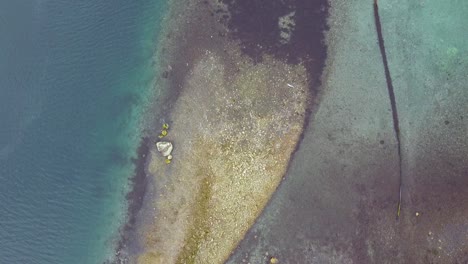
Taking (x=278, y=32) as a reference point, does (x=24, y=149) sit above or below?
below

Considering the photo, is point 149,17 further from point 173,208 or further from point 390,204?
point 390,204

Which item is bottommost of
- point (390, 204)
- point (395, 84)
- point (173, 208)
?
point (173, 208)

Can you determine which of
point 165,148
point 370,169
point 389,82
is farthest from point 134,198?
point 389,82

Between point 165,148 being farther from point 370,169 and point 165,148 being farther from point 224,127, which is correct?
point 370,169

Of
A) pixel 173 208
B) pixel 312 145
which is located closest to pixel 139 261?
pixel 173 208

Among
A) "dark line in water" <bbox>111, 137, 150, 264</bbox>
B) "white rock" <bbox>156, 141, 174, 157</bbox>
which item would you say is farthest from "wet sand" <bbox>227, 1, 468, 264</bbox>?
"white rock" <bbox>156, 141, 174, 157</bbox>

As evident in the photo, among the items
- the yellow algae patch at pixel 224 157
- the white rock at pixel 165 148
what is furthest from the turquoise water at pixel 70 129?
the yellow algae patch at pixel 224 157
